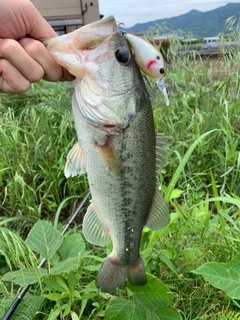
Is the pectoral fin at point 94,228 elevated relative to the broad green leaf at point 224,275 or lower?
elevated

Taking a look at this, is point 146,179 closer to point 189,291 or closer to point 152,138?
point 152,138

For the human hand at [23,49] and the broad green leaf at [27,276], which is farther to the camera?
the broad green leaf at [27,276]

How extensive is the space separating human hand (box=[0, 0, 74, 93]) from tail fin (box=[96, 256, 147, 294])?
2.71ft

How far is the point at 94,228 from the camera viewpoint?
142 cm

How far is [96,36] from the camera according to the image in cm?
119

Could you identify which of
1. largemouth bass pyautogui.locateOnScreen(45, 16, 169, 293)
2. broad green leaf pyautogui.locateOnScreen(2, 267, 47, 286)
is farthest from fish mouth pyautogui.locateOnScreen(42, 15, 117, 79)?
broad green leaf pyautogui.locateOnScreen(2, 267, 47, 286)

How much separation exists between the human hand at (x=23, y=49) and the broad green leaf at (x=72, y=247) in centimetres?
81

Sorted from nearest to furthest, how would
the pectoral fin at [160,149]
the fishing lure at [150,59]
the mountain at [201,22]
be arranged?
1. the fishing lure at [150,59]
2. the pectoral fin at [160,149]
3. the mountain at [201,22]

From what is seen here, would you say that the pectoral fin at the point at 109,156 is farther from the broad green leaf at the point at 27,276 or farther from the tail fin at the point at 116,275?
the broad green leaf at the point at 27,276

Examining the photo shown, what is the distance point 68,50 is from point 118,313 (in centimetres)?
111

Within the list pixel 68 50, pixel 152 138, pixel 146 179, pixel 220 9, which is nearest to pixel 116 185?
pixel 146 179

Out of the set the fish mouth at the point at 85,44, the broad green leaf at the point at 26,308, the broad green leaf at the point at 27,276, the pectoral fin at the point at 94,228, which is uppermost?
the fish mouth at the point at 85,44

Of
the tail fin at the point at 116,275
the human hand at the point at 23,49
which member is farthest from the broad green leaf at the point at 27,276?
the human hand at the point at 23,49

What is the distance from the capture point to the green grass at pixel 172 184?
1845mm
